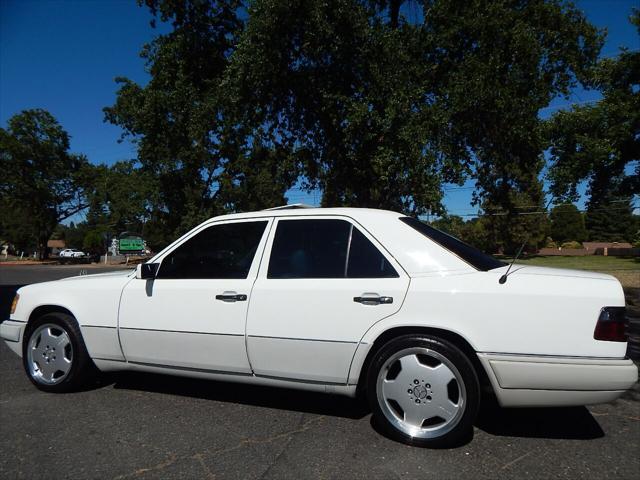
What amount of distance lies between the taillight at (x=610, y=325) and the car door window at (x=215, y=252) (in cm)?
246

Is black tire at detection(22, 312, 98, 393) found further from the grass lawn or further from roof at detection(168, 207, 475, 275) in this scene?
the grass lawn

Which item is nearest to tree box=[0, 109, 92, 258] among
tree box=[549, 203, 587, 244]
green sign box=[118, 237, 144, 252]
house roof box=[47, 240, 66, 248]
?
green sign box=[118, 237, 144, 252]

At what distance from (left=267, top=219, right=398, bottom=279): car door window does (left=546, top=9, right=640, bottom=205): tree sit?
25.2 feet

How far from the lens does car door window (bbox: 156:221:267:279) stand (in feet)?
12.6

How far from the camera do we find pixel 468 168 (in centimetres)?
1149

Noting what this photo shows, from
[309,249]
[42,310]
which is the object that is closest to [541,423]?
[309,249]

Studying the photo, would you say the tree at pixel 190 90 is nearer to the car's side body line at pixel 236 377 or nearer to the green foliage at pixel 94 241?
the car's side body line at pixel 236 377

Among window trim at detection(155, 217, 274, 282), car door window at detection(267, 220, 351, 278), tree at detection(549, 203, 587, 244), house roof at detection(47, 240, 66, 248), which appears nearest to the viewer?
car door window at detection(267, 220, 351, 278)

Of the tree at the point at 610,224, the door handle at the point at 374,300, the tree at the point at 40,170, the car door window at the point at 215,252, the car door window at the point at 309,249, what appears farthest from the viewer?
the tree at the point at 610,224

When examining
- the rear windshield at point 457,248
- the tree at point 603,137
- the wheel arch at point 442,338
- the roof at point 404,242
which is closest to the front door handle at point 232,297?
the roof at point 404,242

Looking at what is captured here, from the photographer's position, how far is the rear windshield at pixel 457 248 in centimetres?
340

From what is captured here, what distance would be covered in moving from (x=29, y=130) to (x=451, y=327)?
151ft

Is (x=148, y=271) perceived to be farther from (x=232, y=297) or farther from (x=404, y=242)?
(x=404, y=242)

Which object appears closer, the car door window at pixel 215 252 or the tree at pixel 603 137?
the car door window at pixel 215 252
